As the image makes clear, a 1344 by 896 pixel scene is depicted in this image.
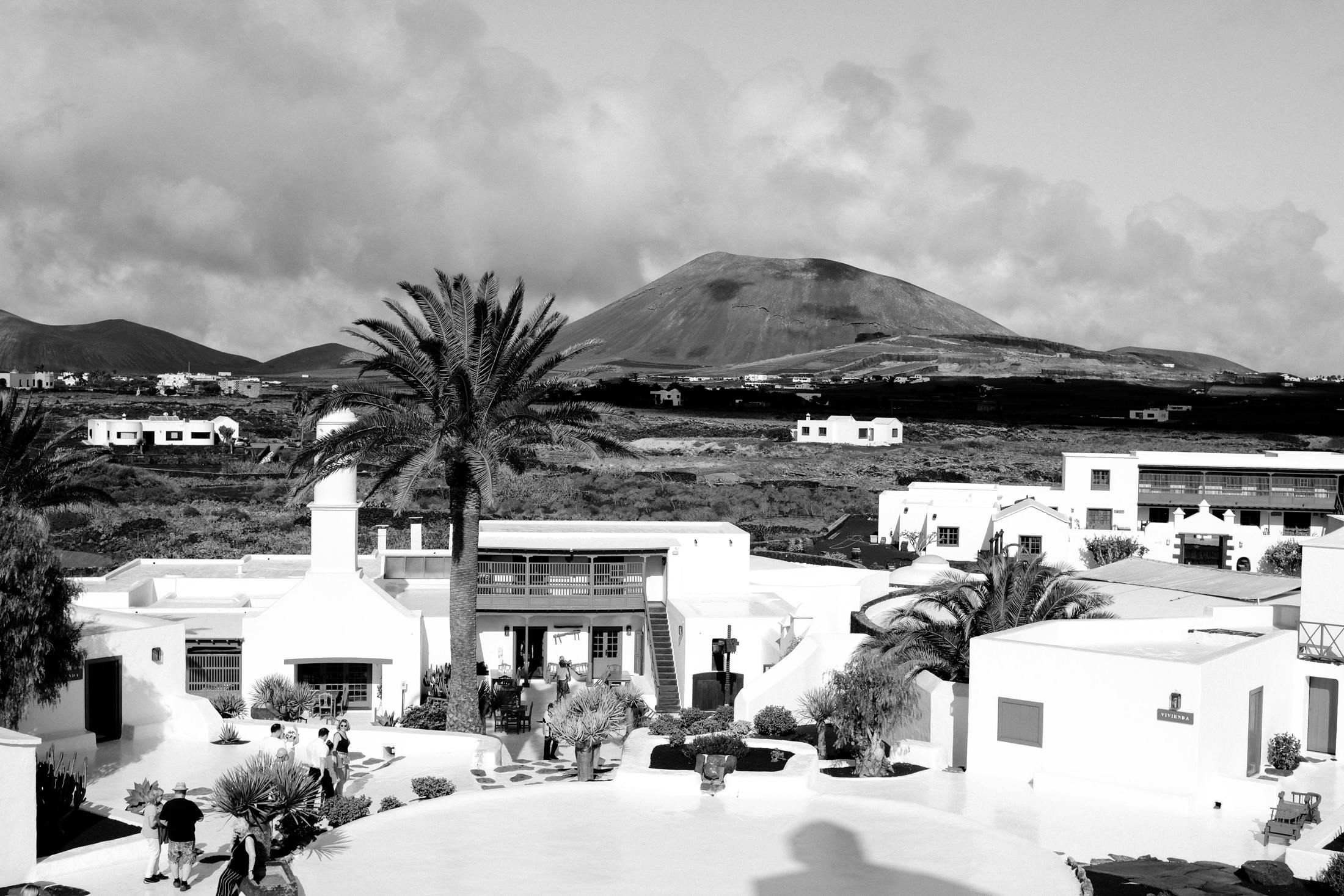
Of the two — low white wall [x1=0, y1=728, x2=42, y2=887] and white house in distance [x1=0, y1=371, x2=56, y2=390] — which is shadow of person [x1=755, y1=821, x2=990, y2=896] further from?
white house in distance [x1=0, y1=371, x2=56, y2=390]

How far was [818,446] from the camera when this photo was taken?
111 m

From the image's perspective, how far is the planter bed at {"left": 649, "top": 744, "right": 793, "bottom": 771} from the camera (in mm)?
19906

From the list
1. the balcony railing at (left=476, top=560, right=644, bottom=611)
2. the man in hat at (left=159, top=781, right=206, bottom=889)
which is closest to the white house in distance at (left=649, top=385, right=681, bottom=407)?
the balcony railing at (left=476, top=560, right=644, bottom=611)

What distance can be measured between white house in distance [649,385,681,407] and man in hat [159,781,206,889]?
5639 inches

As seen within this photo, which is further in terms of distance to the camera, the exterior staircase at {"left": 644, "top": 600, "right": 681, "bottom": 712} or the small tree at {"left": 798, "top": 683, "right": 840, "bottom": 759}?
the exterior staircase at {"left": 644, "top": 600, "right": 681, "bottom": 712}

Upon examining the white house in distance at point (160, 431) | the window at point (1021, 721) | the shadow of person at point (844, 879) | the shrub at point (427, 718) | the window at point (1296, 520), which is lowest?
the shrub at point (427, 718)

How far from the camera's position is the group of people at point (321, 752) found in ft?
55.7

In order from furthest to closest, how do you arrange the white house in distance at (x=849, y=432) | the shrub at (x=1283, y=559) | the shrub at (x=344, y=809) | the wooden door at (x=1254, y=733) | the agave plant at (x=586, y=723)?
the white house in distance at (x=849, y=432) < the shrub at (x=1283, y=559) < the wooden door at (x=1254, y=733) < the agave plant at (x=586, y=723) < the shrub at (x=344, y=809)

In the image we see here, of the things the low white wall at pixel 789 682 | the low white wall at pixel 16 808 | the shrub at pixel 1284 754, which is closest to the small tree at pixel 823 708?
the low white wall at pixel 789 682

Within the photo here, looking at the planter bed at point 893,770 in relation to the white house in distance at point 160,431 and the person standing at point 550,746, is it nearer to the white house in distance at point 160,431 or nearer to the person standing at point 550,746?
the person standing at point 550,746

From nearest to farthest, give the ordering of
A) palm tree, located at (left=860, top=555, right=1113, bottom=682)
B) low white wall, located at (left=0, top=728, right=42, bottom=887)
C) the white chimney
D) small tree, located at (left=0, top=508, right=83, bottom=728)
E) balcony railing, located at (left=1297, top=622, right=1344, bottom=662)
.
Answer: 1. low white wall, located at (left=0, top=728, right=42, bottom=887)
2. small tree, located at (left=0, top=508, right=83, bottom=728)
3. balcony railing, located at (left=1297, top=622, right=1344, bottom=662)
4. palm tree, located at (left=860, top=555, right=1113, bottom=682)
5. the white chimney

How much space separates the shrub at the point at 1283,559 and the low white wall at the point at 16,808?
138ft

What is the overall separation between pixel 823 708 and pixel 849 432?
306 ft

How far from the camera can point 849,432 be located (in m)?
115
